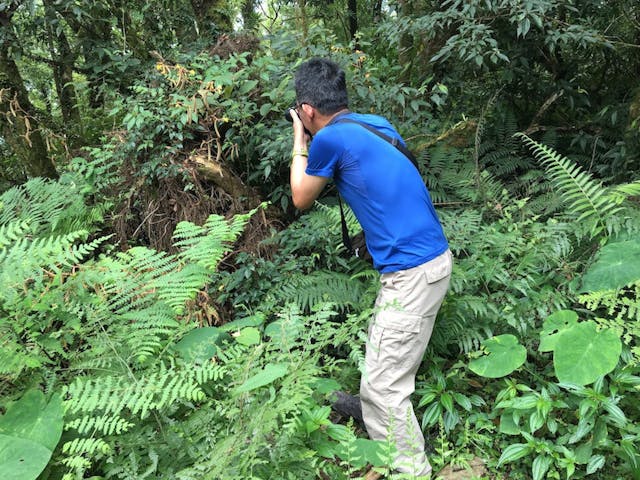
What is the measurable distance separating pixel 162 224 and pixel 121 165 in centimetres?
79

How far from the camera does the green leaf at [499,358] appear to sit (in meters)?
2.43

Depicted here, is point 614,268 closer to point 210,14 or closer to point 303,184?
point 303,184

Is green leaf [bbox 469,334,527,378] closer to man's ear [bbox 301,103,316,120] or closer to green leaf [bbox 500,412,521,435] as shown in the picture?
green leaf [bbox 500,412,521,435]

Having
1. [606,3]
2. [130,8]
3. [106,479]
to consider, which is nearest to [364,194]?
[106,479]

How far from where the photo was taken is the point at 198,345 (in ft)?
6.82

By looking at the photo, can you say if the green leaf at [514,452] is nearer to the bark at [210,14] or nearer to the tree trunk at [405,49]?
the tree trunk at [405,49]

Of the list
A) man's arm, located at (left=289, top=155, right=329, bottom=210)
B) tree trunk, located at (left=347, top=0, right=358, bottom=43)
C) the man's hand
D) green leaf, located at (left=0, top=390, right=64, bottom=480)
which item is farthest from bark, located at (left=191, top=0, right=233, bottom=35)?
green leaf, located at (left=0, top=390, right=64, bottom=480)

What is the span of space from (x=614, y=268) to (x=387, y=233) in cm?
144

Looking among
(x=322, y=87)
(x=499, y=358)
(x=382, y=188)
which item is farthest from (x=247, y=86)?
→ (x=499, y=358)

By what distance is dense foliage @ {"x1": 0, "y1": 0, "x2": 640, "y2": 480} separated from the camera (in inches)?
71.2

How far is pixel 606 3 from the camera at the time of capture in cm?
415

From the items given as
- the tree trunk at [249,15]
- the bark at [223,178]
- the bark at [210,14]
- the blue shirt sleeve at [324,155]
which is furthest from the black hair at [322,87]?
the tree trunk at [249,15]

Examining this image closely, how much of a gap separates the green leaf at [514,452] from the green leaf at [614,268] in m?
1.01

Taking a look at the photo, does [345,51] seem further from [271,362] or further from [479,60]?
[271,362]
